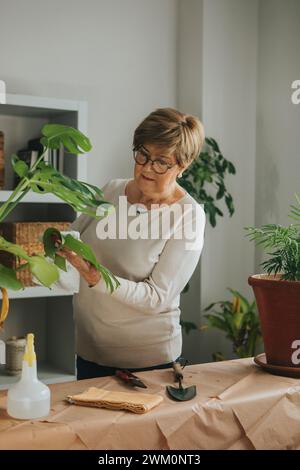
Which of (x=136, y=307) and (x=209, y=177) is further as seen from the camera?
(x=209, y=177)

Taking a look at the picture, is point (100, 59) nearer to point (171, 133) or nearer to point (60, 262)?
point (171, 133)

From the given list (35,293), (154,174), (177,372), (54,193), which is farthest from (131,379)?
(35,293)

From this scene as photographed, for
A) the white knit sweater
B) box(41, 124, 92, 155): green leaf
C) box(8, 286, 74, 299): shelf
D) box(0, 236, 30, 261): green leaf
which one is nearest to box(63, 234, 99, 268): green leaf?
box(0, 236, 30, 261): green leaf

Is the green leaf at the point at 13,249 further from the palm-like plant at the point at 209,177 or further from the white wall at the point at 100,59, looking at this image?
the palm-like plant at the point at 209,177

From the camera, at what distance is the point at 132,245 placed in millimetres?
2242

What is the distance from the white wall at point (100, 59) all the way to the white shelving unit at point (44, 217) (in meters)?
0.20

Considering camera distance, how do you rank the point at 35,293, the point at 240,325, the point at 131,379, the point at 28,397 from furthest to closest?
the point at 240,325, the point at 35,293, the point at 131,379, the point at 28,397

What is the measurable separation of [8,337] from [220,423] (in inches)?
80.6

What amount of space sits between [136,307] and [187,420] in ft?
2.26

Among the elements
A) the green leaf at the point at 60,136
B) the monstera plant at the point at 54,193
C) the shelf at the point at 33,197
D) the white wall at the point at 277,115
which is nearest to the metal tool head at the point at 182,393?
the monstera plant at the point at 54,193

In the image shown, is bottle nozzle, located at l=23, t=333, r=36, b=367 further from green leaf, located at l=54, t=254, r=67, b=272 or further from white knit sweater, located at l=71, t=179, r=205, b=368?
white knit sweater, located at l=71, t=179, r=205, b=368

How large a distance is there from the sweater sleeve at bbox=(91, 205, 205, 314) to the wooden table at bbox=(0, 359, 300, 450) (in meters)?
0.34

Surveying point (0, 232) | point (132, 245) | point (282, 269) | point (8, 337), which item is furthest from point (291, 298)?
point (8, 337)

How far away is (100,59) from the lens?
3.63 m
